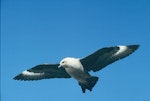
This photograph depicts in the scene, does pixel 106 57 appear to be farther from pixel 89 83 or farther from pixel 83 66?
pixel 89 83

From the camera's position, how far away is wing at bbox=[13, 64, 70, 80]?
9851 mm

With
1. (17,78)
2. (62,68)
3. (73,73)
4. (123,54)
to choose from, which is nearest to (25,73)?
(17,78)

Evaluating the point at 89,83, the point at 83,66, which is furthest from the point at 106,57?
the point at 89,83

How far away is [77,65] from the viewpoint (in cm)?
913

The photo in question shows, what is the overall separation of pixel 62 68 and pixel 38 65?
52 cm

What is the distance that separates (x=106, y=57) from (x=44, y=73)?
4.84ft

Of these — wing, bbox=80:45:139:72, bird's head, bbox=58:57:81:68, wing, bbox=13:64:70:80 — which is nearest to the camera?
bird's head, bbox=58:57:81:68

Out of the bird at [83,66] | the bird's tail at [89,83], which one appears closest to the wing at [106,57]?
the bird at [83,66]

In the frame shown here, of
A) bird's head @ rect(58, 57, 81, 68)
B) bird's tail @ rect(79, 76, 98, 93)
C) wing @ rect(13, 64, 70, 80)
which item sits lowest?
bird's tail @ rect(79, 76, 98, 93)

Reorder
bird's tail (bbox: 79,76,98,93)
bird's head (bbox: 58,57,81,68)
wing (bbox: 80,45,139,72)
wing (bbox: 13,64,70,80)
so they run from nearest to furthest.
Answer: bird's tail (bbox: 79,76,98,93), bird's head (bbox: 58,57,81,68), wing (bbox: 80,45,139,72), wing (bbox: 13,64,70,80)

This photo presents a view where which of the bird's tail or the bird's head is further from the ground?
the bird's head

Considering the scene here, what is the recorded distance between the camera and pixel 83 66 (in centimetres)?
934

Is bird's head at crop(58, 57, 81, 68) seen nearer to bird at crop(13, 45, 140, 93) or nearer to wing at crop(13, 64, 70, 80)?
bird at crop(13, 45, 140, 93)

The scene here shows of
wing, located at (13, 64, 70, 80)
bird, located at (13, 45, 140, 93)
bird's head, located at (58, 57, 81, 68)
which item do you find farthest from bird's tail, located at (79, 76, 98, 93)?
wing, located at (13, 64, 70, 80)
